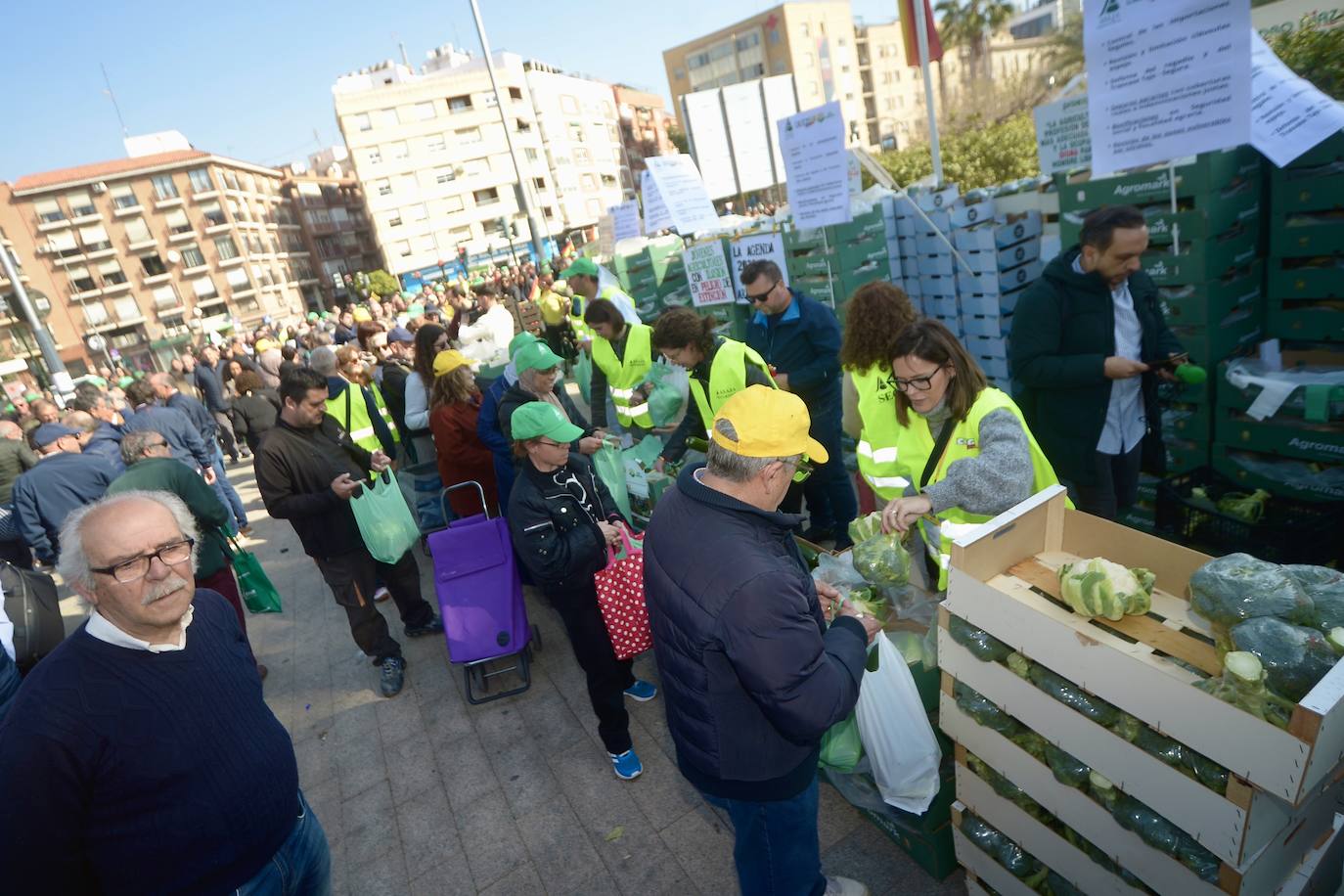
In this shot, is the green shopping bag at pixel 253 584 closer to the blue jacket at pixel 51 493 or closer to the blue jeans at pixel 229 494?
the blue jacket at pixel 51 493

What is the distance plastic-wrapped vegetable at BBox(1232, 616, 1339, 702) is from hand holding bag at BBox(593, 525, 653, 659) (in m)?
2.33

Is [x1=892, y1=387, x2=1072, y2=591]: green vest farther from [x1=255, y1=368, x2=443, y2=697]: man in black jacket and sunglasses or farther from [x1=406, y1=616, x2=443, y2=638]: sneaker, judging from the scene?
[x1=406, y1=616, x2=443, y2=638]: sneaker

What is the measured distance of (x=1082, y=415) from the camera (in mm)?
3410

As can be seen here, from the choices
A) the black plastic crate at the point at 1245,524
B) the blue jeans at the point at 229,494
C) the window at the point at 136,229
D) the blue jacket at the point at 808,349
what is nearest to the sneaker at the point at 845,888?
the black plastic crate at the point at 1245,524

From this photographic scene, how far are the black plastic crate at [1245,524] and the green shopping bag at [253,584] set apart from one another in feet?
19.8

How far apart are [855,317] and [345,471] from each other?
319cm

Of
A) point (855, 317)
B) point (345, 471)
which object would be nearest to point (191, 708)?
point (345, 471)

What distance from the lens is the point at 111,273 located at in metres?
52.4

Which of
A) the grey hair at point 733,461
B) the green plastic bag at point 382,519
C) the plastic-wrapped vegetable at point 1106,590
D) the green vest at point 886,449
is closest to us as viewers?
the plastic-wrapped vegetable at point 1106,590

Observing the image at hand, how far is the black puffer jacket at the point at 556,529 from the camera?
3023mm

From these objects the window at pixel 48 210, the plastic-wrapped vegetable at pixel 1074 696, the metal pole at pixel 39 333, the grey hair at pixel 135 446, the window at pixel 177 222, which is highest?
the window at pixel 48 210

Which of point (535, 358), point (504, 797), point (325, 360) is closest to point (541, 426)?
point (535, 358)

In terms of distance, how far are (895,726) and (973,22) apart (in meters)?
55.7

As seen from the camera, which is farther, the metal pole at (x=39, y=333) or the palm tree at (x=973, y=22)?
the palm tree at (x=973, y=22)
